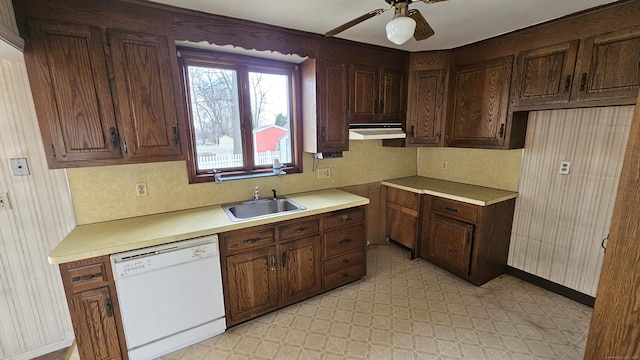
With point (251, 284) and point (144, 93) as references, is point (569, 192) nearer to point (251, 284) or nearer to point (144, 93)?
point (251, 284)

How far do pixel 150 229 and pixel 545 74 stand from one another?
332 cm

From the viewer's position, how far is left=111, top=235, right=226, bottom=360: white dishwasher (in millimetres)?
1680

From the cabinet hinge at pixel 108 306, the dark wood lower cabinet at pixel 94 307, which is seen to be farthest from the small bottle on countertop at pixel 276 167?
the cabinet hinge at pixel 108 306

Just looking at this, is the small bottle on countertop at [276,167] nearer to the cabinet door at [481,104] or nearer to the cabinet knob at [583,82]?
the cabinet door at [481,104]

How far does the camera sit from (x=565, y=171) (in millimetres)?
Answer: 2354

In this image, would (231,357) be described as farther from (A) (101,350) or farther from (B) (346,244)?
(B) (346,244)

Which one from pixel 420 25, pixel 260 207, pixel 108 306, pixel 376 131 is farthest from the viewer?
pixel 376 131

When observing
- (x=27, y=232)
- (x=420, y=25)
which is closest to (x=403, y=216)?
(x=420, y=25)

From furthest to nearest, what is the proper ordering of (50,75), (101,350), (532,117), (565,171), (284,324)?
1. (532,117)
2. (565,171)
3. (284,324)
4. (101,350)
5. (50,75)

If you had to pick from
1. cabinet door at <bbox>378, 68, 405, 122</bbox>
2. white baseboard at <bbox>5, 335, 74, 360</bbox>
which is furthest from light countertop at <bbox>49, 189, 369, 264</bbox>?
cabinet door at <bbox>378, 68, 405, 122</bbox>

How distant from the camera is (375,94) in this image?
2799 mm

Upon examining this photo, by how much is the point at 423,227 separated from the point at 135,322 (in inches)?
109

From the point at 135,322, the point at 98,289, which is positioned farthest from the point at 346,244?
the point at 98,289

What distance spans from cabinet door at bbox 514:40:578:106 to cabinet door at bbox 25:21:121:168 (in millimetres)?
3226
